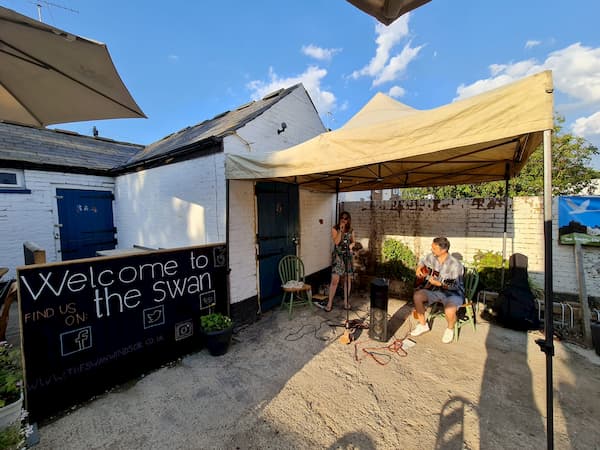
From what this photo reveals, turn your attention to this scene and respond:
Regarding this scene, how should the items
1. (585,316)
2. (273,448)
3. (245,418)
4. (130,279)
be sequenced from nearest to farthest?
(273,448) → (245,418) → (130,279) → (585,316)

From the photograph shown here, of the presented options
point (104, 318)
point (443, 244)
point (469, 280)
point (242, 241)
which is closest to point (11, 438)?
point (104, 318)

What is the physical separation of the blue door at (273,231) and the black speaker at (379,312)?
74.0 inches

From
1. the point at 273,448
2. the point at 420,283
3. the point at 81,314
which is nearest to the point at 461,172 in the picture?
the point at 420,283

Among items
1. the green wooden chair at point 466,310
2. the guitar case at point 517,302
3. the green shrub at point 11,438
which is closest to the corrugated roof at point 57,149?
the green shrub at point 11,438

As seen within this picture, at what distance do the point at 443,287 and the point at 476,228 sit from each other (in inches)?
68.9

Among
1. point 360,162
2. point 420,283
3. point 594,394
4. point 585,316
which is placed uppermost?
point 360,162

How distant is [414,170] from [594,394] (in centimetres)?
309

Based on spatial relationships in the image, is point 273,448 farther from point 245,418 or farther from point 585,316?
point 585,316

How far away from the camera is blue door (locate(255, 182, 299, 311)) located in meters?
4.16

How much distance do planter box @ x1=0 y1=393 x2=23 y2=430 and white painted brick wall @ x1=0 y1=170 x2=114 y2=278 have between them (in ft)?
16.3

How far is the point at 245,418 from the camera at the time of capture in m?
2.07

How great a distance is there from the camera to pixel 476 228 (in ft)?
14.6

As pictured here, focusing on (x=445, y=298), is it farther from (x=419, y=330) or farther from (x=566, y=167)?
(x=566, y=167)

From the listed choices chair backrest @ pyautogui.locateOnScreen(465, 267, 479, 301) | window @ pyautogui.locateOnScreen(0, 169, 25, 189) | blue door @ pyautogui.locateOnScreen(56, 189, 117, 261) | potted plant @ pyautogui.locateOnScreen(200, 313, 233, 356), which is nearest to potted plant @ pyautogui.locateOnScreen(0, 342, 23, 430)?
potted plant @ pyautogui.locateOnScreen(200, 313, 233, 356)
